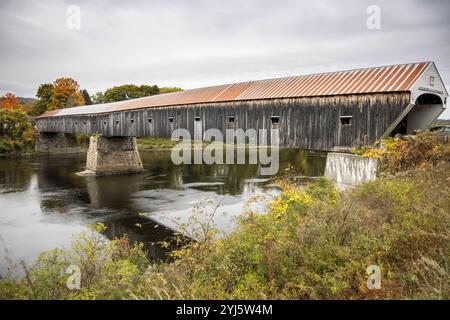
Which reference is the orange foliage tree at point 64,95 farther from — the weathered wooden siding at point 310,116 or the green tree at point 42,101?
the weathered wooden siding at point 310,116

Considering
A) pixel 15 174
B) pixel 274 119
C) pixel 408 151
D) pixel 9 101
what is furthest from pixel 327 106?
pixel 9 101

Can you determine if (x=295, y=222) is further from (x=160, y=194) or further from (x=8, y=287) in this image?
(x=160, y=194)

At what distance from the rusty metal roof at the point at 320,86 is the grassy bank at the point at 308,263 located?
4.13 metres

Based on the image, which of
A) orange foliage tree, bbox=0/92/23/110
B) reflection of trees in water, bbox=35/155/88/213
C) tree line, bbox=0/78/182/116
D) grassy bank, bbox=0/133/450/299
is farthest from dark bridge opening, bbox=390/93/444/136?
orange foliage tree, bbox=0/92/23/110

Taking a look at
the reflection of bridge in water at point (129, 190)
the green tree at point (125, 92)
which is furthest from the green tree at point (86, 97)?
the reflection of bridge in water at point (129, 190)

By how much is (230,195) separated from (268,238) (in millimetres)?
12629

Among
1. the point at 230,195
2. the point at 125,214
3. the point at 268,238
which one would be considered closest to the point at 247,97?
the point at 230,195

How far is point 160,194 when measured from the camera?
1967cm

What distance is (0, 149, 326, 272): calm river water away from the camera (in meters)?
12.1

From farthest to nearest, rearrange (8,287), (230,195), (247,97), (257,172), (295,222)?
(257,172), (230,195), (247,97), (295,222), (8,287)

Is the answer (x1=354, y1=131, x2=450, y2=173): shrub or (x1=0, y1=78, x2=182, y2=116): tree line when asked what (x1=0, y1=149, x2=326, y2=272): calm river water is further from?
(x1=0, y1=78, x2=182, y2=116): tree line

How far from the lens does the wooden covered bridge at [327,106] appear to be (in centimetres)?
1020

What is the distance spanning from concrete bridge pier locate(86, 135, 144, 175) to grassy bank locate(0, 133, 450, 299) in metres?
20.8

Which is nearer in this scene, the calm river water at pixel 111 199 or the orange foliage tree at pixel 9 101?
the calm river water at pixel 111 199
